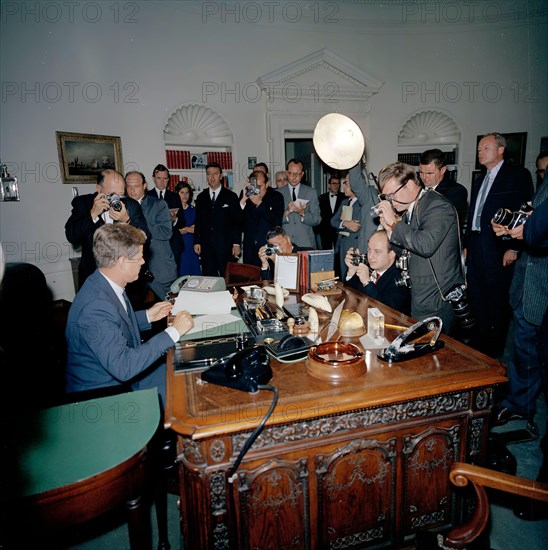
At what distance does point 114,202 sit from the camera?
339cm

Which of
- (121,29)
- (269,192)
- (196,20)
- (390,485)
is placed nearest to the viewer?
(390,485)

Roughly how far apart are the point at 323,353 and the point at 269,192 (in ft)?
12.2

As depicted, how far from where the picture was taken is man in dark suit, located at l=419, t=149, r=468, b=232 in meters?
3.47

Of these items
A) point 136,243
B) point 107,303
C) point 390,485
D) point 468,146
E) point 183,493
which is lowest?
point 390,485

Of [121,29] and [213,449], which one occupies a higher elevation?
[121,29]

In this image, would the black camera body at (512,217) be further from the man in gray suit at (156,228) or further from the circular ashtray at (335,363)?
the man in gray suit at (156,228)

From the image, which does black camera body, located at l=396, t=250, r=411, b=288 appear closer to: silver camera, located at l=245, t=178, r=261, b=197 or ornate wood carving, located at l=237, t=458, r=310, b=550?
ornate wood carving, located at l=237, t=458, r=310, b=550

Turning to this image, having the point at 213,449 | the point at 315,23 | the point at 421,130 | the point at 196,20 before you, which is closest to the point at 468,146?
the point at 421,130

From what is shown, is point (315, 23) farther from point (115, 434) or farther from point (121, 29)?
point (115, 434)

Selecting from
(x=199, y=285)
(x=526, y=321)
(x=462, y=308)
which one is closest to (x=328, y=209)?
(x=199, y=285)

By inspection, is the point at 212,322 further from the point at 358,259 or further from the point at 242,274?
the point at 242,274

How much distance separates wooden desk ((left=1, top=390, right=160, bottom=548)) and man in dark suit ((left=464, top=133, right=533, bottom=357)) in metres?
3.03

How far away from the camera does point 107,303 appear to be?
175 centimetres

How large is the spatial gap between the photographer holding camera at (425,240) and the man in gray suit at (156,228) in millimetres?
2703
